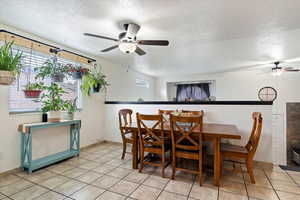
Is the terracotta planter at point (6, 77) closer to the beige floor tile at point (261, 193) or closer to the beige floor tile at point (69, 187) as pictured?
the beige floor tile at point (69, 187)

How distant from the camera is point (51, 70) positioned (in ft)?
8.46

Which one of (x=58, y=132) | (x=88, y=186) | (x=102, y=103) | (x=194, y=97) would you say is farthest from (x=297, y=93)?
(x=58, y=132)

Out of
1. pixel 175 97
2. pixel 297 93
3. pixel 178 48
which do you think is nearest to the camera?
pixel 178 48

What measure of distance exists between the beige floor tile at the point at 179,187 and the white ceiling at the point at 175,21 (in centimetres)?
223

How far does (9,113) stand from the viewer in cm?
222

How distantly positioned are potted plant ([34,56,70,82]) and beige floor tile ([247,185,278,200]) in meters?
3.34

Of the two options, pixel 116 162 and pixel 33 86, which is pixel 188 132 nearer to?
pixel 116 162

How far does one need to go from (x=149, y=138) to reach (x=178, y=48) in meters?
2.05

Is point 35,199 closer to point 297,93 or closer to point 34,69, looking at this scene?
point 34,69

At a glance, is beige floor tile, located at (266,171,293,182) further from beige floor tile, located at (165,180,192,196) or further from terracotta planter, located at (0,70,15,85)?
terracotta planter, located at (0,70,15,85)

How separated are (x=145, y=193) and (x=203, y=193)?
2.29 feet

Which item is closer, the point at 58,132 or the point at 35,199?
the point at 35,199

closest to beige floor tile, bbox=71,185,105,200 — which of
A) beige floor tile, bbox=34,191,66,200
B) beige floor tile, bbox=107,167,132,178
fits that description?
beige floor tile, bbox=34,191,66,200

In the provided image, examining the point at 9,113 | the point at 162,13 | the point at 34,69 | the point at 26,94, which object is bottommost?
the point at 9,113
